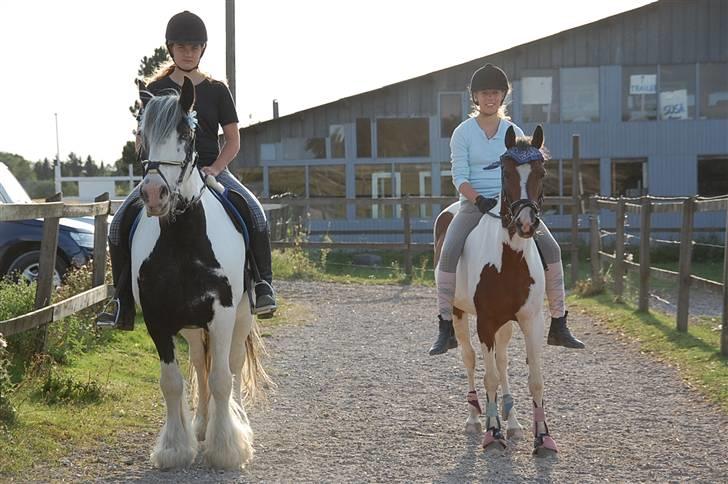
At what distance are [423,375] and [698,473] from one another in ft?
12.8

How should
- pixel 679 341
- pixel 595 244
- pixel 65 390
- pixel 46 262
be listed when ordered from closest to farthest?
pixel 65 390, pixel 46 262, pixel 679 341, pixel 595 244

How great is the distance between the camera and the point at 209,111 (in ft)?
21.9

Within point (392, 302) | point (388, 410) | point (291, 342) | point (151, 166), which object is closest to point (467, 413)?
point (388, 410)

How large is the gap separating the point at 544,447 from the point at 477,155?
202 centimetres

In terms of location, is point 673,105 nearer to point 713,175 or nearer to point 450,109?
point 713,175

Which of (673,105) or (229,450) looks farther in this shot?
(673,105)

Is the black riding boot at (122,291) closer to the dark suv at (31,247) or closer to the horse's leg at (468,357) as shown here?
the horse's leg at (468,357)

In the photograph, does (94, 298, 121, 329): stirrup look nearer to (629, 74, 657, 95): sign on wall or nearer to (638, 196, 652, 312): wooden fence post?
(638, 196, 652, 312): wooden fence post

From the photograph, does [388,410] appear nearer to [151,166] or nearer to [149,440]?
[149,440]

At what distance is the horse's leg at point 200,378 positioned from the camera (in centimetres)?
672

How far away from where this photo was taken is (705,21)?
31047mm

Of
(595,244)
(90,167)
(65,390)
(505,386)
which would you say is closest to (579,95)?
(595,244)

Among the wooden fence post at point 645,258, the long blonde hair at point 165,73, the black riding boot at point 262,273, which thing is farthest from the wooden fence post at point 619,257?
the long blonde hair at point 165,73

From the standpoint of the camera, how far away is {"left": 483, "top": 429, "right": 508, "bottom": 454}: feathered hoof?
647 cm
